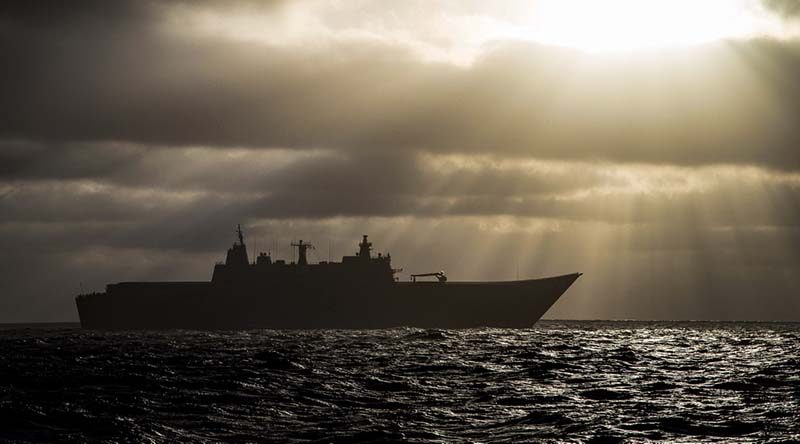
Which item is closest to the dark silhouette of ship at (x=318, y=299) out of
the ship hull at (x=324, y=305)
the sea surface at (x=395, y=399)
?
the ship hull at (x=324, y=305)

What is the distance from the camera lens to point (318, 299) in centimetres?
10575

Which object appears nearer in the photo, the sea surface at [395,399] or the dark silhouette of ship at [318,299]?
the sea surface at [395,399]

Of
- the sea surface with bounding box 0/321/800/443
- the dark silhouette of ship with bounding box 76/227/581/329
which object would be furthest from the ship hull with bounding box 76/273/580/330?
the sea surface with bounding box 0/321/800/443

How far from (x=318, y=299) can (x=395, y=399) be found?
8444cm

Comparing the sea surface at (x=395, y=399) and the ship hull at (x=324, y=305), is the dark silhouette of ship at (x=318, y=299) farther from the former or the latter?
the sea surface at (x=395, y=399)

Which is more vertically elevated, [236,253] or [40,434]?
[236,253]

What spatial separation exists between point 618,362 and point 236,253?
266 ft

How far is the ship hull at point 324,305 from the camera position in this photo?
102m

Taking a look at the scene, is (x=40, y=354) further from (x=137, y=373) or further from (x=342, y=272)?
(x=342, y=272)

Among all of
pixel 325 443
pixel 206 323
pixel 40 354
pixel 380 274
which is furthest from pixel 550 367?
pixel 206 323

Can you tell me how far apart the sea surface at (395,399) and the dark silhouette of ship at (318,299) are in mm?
65666

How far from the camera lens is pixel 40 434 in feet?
53.6

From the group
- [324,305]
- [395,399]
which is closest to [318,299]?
[324,305]

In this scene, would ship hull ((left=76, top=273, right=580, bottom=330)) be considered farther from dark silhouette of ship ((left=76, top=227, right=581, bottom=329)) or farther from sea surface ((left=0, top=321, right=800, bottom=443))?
sea surface ((left=0, top=321, right=800, bottom=443))
